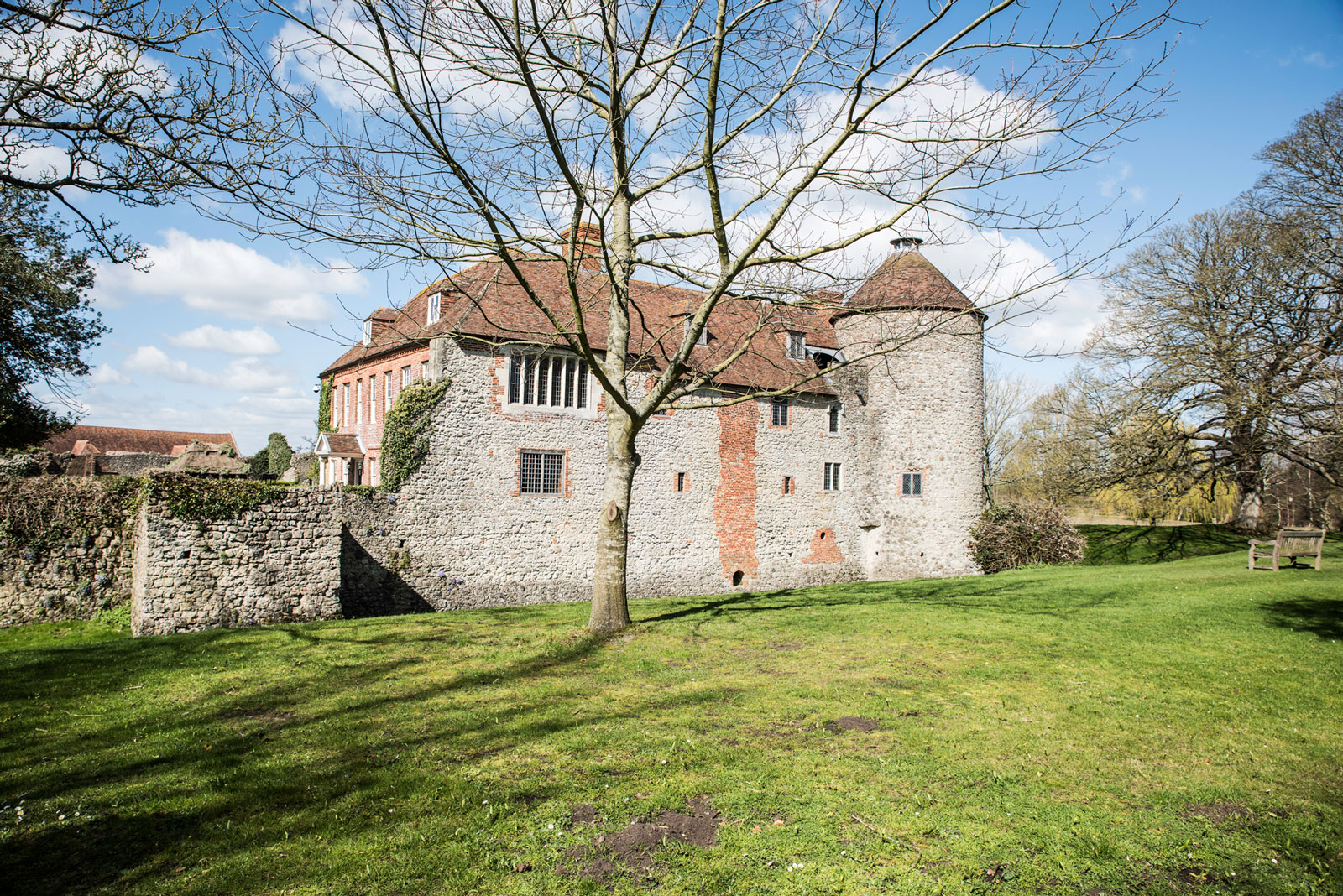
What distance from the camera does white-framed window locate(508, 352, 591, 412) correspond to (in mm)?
18531

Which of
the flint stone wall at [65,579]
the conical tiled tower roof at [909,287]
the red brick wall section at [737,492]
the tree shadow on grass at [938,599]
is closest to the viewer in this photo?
the tree shadow on grass at [938,599]

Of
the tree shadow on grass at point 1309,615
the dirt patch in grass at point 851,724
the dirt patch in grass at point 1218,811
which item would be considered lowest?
the dirt patch in grass at point 1218,811

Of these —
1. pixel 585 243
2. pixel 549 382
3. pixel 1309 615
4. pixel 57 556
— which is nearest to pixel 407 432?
pixel 549 382

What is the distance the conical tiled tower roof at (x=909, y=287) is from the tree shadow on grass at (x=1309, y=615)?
13.1 metres

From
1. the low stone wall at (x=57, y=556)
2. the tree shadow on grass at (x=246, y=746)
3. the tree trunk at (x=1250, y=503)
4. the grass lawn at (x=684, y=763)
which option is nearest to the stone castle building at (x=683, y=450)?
the low stone wall at (x=57, y=556)

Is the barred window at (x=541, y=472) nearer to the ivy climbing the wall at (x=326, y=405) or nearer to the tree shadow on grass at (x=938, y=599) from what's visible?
the tree shadow on grass at (x=938, y=599)

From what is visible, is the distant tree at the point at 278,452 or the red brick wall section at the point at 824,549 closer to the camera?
the red brick wall section at the point at 824,549

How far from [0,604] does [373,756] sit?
1287cm

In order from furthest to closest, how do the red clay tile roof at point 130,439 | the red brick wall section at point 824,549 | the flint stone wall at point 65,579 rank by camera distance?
the red clay tile roof at point 130,439
the red brick wall section at point 824,549
the flint stone wall at point 65,579

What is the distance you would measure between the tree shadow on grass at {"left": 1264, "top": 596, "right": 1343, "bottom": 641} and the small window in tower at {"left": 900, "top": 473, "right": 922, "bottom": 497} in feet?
38.5

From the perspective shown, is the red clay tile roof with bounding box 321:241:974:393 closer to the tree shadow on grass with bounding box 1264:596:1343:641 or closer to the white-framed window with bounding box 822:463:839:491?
the white-framed window with bounding box 822:463:839:491

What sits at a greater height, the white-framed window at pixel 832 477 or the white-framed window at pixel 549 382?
the white-framed window at pixel 549 382

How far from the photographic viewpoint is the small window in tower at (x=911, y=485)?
77.2 ft

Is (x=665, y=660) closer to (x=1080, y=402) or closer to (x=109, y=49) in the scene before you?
(x=109, y=49)
